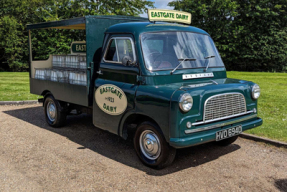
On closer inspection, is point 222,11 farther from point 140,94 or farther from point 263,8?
point 140,94

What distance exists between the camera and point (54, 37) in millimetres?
25891

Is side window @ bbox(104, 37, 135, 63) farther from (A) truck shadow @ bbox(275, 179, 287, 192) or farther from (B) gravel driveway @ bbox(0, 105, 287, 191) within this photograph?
(A) truck shadow @ bbox(275, 179, 287, 192)

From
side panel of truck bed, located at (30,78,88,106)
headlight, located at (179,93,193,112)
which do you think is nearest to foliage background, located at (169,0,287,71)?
side panel of truck bed, located at (30,78,88,106)

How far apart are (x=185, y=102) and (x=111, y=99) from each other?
5.51ft

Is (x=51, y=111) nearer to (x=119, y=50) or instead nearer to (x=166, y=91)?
(x=119, y=50)

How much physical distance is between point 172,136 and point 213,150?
1755 mm

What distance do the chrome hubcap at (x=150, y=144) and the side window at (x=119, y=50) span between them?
1314 millimetres

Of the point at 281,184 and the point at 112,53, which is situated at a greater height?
the point at 112,53

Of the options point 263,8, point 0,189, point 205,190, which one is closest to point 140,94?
point 205,190

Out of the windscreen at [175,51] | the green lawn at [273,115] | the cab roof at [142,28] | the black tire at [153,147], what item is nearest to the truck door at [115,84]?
the cab roof at [142,28]

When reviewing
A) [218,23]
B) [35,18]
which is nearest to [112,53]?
[35,18]

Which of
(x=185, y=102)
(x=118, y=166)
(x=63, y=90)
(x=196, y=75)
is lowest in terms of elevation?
(x=118, y=166)

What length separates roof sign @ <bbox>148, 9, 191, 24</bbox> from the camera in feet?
18.7

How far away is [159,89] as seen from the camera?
4824mm
